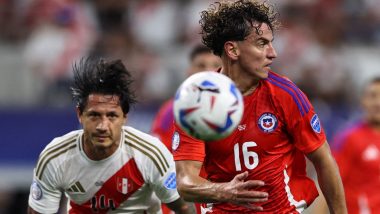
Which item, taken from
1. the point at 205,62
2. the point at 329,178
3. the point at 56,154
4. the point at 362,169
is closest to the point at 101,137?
the point at 56,154

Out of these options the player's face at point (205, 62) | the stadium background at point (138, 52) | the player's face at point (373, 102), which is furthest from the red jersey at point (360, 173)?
the stadium background at point (138, 52)

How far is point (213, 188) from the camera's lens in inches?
239

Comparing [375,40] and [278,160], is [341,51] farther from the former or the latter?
[278,160]

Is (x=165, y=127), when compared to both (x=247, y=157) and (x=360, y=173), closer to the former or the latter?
(x=360, y=173)

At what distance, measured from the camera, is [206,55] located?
9250 millimetres

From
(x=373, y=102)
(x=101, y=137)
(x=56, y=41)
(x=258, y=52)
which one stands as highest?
(x=56, y=41)

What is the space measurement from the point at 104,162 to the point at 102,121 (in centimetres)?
35

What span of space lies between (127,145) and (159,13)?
6865 mm

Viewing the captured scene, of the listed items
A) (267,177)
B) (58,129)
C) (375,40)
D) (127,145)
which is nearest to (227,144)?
(267,177)

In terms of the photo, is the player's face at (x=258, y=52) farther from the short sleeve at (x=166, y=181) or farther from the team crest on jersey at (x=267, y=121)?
the short sleeve at (x=166, y=181)

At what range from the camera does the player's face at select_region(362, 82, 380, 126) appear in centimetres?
995

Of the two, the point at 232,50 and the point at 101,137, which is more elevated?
the point at 232,50

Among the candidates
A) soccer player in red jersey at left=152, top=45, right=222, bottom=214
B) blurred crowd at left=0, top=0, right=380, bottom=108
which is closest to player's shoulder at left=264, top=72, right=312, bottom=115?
soccer player in red jersey at left=152, top=45, right=222, bottom=214

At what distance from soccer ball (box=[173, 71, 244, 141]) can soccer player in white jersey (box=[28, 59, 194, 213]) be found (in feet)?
4.49
